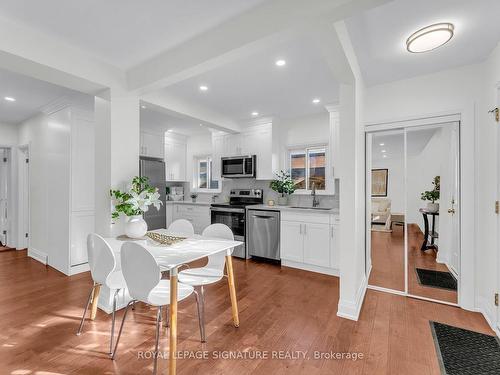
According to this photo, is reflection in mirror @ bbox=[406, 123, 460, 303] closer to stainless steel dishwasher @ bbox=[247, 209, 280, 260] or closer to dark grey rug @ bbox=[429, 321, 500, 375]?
dark grey rug @ bbox=[429, 321, 500, 375]

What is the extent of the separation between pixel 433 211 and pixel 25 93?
5241 mm

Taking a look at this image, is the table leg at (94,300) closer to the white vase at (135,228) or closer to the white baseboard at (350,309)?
the white vase at (135,228)

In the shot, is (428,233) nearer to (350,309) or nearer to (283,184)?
(350,309)

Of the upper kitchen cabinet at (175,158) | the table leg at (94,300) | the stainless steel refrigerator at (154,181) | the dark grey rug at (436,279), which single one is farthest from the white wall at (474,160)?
the upper kitchen cabinet at (175,158)

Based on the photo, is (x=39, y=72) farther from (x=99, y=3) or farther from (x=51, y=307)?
(x=51, y=307)

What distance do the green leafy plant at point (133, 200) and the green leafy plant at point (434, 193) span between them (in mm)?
2880

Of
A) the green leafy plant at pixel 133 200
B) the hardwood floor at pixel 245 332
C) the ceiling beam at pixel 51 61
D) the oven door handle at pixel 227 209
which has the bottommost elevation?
the hardwood floor at pixel 245 332

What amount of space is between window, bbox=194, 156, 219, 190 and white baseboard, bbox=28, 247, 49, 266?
303cm

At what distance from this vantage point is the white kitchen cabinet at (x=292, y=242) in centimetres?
385

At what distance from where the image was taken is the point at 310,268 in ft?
12.6

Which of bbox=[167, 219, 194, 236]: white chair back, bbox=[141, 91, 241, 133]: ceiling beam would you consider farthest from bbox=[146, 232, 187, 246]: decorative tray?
bbox=[141, 91, 241, 133]: ceiling beam

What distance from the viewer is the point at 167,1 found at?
68.2 inches

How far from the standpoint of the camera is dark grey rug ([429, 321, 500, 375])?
1.77 m

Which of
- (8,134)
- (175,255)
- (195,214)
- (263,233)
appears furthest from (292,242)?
(8,134)
